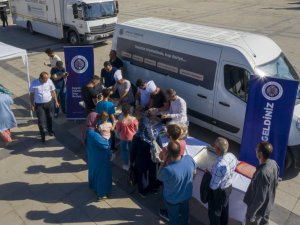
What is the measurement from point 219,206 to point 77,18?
13690 mm

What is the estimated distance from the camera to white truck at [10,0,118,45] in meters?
16.2

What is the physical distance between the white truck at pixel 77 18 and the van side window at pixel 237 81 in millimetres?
10583

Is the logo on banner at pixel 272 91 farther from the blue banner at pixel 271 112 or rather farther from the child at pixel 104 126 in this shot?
the child at pixel 104 126

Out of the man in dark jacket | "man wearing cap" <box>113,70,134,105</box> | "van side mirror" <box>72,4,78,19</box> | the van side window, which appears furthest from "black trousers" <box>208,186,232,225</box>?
"van side mirror" <box>72,4,78,19</box>

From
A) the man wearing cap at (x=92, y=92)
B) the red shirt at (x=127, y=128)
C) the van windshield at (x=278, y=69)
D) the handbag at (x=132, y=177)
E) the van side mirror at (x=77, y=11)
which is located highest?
the van side mirror at (x=77, y=11)

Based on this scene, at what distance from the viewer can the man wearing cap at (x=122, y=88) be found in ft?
27.7

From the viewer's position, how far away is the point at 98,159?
597 cm

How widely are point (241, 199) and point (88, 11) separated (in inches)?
526

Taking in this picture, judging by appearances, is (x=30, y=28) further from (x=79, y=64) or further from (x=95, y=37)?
(x=79, y=64)

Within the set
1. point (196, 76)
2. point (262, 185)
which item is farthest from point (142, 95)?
point (262, 185)

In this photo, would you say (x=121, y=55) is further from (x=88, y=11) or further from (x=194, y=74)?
(x=88, y=11)

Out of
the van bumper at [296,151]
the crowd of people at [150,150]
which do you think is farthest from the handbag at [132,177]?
the van bumper at [296,151]

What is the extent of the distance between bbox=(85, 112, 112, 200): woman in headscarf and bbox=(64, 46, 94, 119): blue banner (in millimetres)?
2873

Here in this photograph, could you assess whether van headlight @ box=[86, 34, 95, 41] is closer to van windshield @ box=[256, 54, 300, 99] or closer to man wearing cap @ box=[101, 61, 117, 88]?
man wearing cap @ box=[101, 61, 117, 88]
